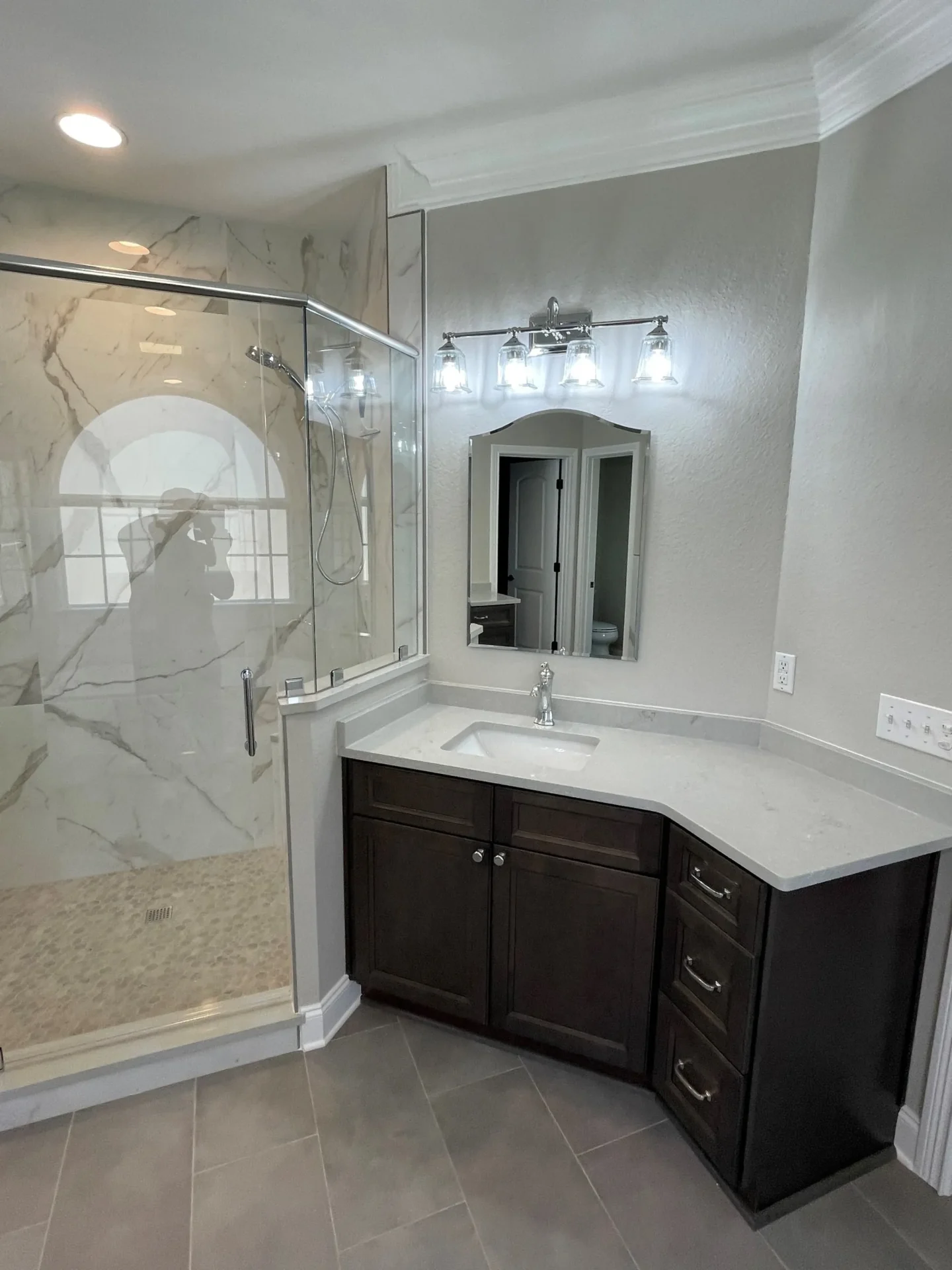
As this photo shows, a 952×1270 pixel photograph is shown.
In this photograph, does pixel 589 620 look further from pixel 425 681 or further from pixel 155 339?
pixel 155 339

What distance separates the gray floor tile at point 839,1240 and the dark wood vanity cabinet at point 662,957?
0.04 m

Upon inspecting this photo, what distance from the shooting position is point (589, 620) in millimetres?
2254

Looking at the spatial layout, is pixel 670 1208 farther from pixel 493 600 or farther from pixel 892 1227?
pixel 493 600

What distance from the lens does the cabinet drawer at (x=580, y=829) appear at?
170 cm

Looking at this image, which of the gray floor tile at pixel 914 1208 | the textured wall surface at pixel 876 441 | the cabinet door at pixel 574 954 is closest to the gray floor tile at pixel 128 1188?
the cabinet door at pixel 574 954

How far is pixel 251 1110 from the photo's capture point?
1.78 meters

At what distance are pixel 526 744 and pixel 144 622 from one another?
1.72 m

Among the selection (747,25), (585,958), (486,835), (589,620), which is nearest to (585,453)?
(589,620)

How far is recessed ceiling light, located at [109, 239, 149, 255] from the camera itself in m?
2.62

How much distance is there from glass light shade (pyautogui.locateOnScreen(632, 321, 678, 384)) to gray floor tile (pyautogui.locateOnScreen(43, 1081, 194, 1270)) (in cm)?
250

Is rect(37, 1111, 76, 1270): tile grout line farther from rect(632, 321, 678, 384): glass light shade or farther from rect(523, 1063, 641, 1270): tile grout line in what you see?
rect(632, 321, 678, 384): glass light shade

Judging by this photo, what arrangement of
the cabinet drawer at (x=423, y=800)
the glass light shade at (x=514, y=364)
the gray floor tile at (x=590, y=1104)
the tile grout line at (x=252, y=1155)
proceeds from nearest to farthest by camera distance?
1. the tile grout line at (x=252, y=1155)
2. the gray floor tile at (x=590, y=1104)
3. the cabinet drawer at (x=423, y=800)
4. the glass light shade at (x=514, y=364)

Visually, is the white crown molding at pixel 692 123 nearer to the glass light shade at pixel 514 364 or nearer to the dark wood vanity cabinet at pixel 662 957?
the glass light shade at pixel 514 364

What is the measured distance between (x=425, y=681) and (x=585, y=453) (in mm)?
1012
